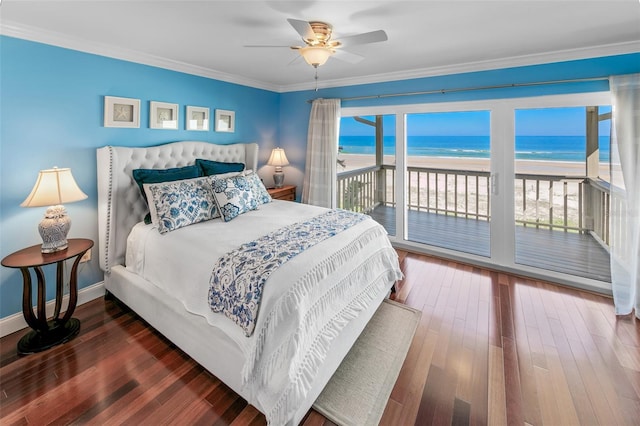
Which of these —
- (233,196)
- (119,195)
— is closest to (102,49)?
(119,195)

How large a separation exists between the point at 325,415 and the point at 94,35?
3366 mm

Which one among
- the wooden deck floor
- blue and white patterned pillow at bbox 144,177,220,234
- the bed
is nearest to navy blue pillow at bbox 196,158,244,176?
the bed

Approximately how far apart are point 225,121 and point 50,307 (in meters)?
2.74

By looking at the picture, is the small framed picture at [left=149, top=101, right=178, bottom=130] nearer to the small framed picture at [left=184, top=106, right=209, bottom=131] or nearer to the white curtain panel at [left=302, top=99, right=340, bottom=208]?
the small framed picture at [left=184, top=106, right=209, bottom=131]

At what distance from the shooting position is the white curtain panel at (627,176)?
Answer: 8.38 feet

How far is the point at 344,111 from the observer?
14.3 ft

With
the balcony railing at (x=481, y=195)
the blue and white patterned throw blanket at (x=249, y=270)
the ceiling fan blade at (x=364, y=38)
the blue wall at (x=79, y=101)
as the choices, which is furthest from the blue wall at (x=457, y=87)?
the blue and white patterned throw blanket at (x=249, y=270)

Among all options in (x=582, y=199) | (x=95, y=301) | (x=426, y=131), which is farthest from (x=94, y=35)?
(x=582, y=199)

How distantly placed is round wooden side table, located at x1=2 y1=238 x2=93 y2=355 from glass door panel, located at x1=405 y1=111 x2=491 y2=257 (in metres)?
3.71

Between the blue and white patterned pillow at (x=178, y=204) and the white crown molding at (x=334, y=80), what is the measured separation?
4.37ft

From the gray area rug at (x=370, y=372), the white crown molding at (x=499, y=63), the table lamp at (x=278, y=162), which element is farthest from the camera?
the table lamp at (x=278, y=162)

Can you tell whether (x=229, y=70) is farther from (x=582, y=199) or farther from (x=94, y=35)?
(x=582, y=199)

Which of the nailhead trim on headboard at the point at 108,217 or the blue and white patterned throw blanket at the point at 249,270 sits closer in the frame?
the blue and white patterned throw blanket at the point at 249,270

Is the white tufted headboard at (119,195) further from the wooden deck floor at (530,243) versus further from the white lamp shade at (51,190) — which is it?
the wooden deck floor at (530,243)
